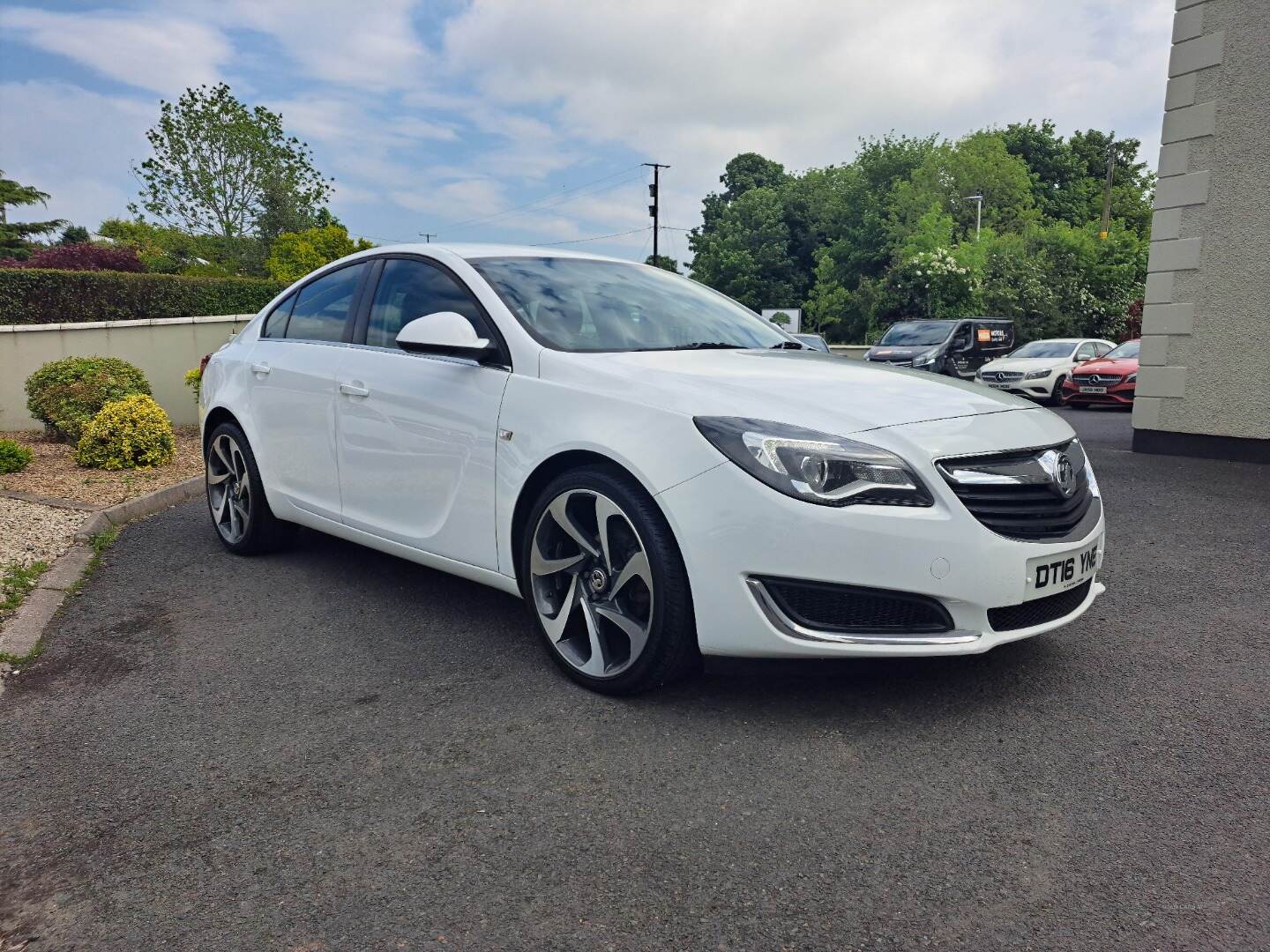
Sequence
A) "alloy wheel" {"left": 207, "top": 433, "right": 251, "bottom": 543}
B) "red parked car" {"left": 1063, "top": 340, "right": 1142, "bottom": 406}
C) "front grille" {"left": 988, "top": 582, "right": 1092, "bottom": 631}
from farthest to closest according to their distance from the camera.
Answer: "red parked car" {"left": 1063, "top": 340, "right": 1142, "bottom": 406} → "alloy wheel" {"left": 207, "top": 433, "right": 251, "bottom": 543} → "front grille" {"left": 988, "top": 582, "right": 1092, "bottom": 631}

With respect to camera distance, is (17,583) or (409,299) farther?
(17,583)

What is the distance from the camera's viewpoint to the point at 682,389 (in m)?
3.09

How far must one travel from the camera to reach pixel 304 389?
14.9 feet

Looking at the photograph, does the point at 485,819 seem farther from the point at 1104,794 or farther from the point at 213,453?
the point at 213,453

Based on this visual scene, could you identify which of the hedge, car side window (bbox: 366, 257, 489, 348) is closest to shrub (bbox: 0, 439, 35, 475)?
car side window (bbox: 366, 257, 489, 348)

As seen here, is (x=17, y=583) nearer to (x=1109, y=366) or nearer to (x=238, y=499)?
(x=238, y=499)

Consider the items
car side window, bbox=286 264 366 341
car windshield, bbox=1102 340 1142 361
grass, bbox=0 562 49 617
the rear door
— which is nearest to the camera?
grass, bbox=0 562 49 617

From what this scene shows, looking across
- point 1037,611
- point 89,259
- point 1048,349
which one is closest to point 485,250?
point 1037,611

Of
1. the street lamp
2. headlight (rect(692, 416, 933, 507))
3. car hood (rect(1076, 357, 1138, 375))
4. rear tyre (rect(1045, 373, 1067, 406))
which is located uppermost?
the street lamp

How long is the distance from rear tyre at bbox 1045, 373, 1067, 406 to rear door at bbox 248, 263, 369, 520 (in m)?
17.1

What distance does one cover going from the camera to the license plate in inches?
114

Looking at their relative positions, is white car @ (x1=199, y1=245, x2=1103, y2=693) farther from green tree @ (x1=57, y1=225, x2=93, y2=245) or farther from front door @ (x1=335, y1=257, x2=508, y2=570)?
green tree @ (x1=57, y1=225, x2=93, y2=245)

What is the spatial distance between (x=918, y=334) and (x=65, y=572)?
19.8m

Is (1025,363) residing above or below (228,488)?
below
